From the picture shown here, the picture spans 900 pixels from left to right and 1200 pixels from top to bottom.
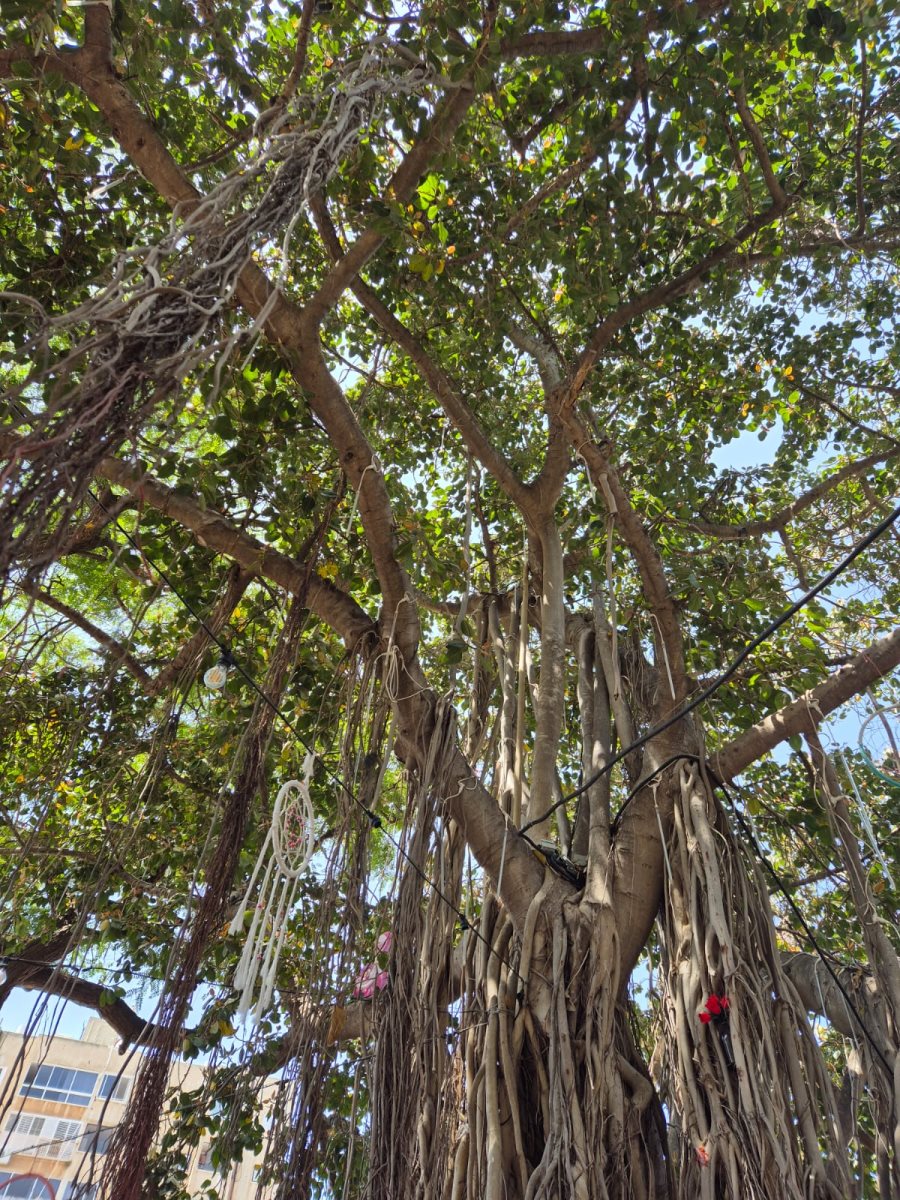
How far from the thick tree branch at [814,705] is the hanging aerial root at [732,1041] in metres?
0.16

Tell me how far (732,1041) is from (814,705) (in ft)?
2.92

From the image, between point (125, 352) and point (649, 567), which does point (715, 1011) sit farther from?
point (125, 352)

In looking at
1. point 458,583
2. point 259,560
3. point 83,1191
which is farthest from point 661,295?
point 83,1191

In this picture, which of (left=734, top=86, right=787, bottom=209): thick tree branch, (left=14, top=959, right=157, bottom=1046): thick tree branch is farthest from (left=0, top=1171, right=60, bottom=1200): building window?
(left=734, top=86, right=787, bottom=209): thick tree branch

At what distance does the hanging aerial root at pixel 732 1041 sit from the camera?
1713mm

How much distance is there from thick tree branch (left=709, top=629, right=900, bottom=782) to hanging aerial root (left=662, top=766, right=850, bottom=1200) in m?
0.16

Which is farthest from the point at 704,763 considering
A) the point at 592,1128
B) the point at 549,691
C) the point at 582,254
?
the point at 582,254

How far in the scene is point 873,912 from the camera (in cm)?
223

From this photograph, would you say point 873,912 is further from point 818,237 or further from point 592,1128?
point 818,237

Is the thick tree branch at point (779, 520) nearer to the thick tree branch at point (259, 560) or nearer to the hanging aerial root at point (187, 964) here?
the thick tree branch at point (259, 560)

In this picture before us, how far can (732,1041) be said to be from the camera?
1.86 m

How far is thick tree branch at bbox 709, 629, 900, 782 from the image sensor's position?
2268mm

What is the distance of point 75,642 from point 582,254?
292cm

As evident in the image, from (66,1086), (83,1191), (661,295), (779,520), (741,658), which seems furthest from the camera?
(66,1086)
